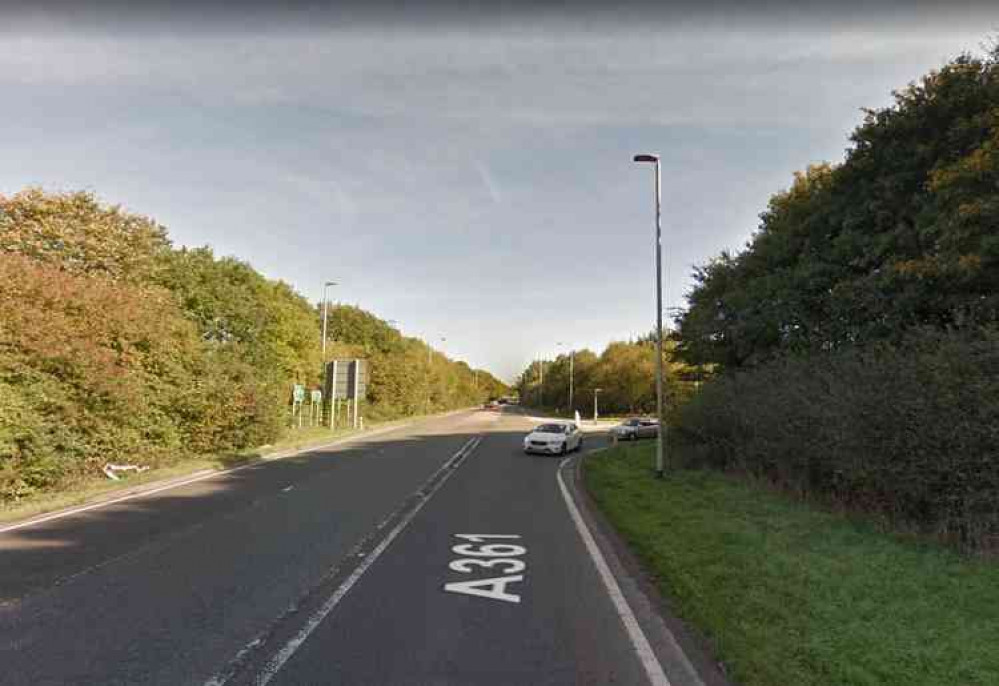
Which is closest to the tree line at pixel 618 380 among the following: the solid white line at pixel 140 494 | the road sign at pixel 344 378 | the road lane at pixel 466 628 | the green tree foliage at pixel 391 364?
the green tree foliage at pixel 391 364

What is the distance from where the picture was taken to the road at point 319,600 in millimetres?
4277

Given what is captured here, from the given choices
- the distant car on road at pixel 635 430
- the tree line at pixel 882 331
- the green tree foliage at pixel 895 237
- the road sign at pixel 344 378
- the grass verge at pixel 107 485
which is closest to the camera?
the tree line at pixel 882 331

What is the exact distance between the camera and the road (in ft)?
14.0

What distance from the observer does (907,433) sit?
789cm

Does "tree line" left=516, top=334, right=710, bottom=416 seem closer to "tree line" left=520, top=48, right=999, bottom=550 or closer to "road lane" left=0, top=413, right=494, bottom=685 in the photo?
"tree line" left=520, top=48, right=999, bottom=550

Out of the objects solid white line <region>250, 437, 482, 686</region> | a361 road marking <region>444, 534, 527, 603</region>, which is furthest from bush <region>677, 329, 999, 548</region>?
solid white line <region>250, 437, 482, 686</region>

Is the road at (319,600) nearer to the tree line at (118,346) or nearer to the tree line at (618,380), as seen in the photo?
the tree line at (118,346)

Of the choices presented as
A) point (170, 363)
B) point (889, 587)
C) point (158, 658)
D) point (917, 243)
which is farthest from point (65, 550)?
point (917, 243)

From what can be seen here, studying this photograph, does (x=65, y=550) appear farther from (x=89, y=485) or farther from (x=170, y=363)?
(x=170, y=363)

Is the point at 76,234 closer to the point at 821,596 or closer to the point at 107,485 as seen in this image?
the point at 107,485

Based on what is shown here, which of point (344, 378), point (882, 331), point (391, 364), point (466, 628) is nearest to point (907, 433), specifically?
point (466, 628)

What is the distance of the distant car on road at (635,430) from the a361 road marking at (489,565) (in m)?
23.2

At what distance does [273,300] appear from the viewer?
3541 centimetres

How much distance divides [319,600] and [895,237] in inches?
610
